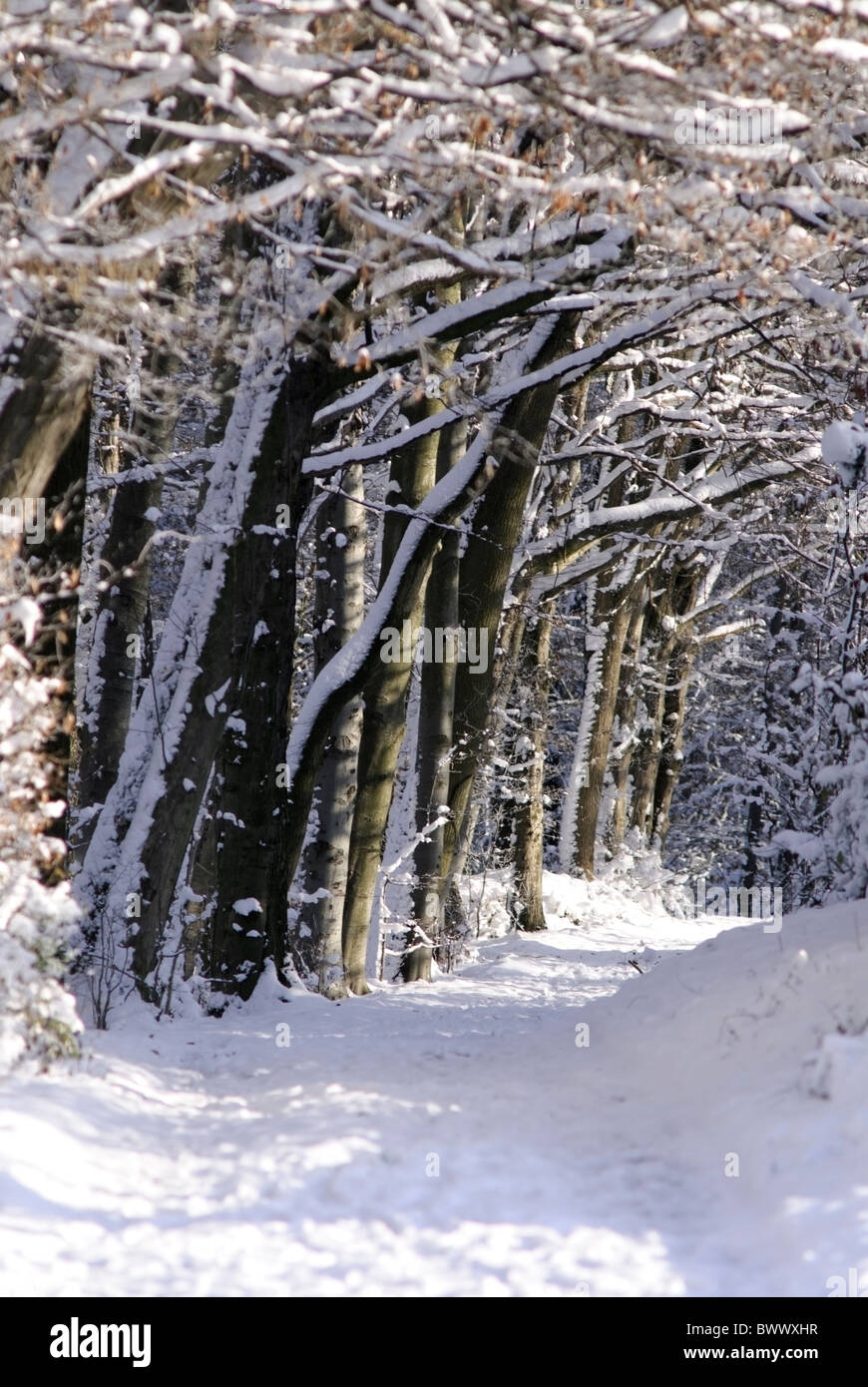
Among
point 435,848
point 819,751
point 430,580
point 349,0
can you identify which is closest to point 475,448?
point 430,580

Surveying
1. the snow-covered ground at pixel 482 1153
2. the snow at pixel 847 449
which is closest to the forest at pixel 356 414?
the snow at pixel 847 449

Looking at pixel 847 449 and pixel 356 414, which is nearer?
pixel 847 449

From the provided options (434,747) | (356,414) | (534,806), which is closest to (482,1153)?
(434,747)

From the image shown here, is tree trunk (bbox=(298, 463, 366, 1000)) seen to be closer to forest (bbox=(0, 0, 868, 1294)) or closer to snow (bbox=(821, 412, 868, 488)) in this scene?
forest (bbox=(0, 0, 868, 1294))

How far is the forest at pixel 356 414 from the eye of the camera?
4.96 m

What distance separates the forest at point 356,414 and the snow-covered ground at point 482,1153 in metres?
0.31

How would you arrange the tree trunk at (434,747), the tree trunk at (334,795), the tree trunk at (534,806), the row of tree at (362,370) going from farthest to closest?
the tree trunk at (534,806) < the tree trunk at (434,747) < the tree trunk at (334,795) < the row of tree at (362,370)

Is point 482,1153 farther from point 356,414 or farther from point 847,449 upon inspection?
point 356,414

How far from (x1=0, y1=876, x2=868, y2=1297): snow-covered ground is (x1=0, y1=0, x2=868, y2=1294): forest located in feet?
1.02

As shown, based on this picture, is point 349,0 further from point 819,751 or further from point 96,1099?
point 819,751

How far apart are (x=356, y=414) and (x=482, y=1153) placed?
8.68 meters

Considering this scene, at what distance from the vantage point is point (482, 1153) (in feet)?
16.6

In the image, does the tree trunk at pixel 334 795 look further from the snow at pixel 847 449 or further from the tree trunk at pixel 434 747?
the snow at pixel 847 449

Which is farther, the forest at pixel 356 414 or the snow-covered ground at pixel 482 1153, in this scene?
the forest at pixel 356 414
